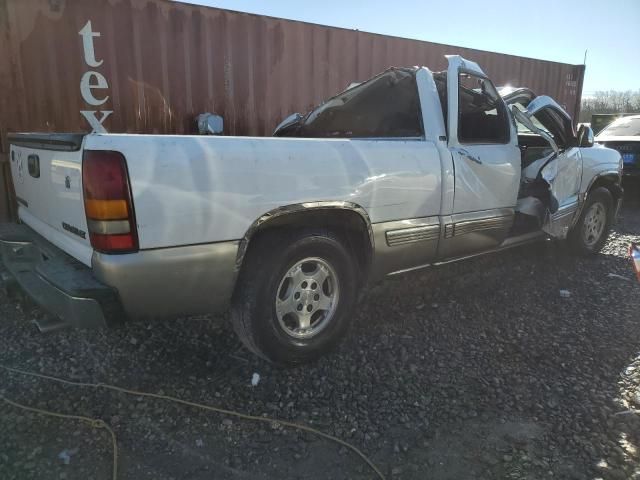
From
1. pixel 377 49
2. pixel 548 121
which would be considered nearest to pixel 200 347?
pixel 548 121

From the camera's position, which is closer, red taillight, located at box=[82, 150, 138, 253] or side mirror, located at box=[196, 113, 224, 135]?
red taillight, located at box=[82, 150, 138, 253]

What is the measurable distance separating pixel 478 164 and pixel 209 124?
3.45 metres

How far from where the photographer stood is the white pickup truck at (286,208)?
2162 millimetres

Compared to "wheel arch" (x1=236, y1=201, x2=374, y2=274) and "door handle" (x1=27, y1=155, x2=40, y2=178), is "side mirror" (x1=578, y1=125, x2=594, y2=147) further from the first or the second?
"door handle" (x1=27, y1=155, x2=40, y2=178)

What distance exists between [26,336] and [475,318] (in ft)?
10.3

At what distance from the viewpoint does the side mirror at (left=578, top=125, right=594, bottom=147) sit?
170 inches

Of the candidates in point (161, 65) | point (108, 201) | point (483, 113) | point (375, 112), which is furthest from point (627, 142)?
point (108, 201)

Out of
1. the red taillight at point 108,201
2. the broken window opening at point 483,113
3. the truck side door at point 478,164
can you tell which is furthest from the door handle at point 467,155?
the red taillight at point 108,201

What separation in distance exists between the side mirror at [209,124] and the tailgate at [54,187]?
276 cm

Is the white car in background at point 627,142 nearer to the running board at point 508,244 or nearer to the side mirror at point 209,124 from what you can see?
the running board at point 508,244

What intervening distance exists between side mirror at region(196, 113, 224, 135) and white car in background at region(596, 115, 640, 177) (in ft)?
23.1

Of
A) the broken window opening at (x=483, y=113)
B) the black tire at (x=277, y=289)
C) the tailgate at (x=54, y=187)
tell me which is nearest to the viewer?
the tailgate at (x=54, y=187)

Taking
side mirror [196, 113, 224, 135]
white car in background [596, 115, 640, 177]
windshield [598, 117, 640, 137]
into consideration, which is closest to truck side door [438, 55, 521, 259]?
side mirror [196, 113, 224, 135]

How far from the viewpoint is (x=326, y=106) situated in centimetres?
423
